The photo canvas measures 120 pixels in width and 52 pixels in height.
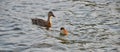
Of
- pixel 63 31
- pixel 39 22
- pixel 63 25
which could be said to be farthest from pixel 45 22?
pixel 63 31

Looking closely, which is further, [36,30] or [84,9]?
[84,9]

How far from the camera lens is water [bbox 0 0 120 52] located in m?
14.6

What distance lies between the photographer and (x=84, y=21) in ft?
57.7

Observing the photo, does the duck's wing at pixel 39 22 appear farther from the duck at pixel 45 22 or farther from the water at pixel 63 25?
the water at pixel 63 25

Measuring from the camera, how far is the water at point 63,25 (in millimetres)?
14586

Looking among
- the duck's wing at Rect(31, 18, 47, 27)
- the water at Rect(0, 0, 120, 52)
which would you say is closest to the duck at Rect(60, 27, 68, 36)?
the water at Rect(0, 0, 120, 52)

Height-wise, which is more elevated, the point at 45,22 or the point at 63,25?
the point at 45,22

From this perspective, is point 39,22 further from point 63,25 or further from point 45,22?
point 63,25

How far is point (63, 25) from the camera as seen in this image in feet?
56.6

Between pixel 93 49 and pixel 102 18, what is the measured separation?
4.11 m

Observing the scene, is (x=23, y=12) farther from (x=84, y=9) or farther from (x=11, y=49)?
(x=11, y=49)

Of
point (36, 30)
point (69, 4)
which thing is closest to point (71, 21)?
point (36, 30)

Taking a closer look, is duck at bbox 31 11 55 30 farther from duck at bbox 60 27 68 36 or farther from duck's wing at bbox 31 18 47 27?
duck at bbox 60 27 68 36

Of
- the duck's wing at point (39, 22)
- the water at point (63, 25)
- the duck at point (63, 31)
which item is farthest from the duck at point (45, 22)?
the duck at point (63, 31)
